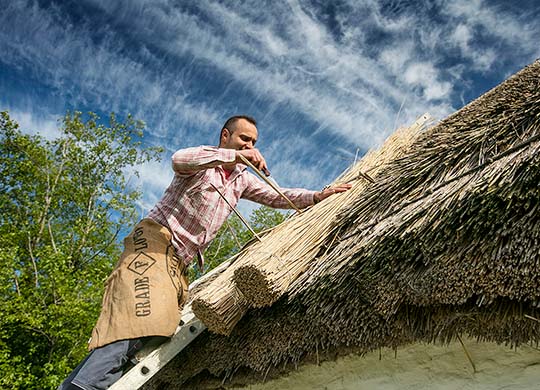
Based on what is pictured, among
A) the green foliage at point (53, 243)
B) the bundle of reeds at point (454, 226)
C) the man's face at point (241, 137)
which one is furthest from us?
the green foliage at point (53, 243)

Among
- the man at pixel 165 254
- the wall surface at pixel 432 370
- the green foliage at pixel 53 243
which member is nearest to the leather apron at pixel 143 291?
the man at pixel 165 254

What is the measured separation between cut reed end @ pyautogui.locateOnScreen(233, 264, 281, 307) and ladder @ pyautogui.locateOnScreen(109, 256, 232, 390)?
522mm

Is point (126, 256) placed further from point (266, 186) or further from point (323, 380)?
point (323, 380)

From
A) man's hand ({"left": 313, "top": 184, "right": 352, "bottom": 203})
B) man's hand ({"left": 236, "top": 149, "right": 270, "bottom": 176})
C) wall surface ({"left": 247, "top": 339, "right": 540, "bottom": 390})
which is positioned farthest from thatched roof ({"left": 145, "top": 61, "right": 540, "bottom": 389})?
man's hand ({"left": 236, "top": 149, "right": 270, "bottom": 176})

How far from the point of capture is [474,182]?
76.6 inches

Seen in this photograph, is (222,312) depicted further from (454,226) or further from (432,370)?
(454,226)

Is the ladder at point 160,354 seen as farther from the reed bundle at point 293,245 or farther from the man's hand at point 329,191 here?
the man's hand at point 329,191

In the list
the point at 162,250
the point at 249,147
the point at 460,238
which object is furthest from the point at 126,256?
the point at 460,238

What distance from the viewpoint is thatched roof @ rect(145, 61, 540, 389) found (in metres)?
1.77

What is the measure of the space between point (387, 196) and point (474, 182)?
0.67 meters

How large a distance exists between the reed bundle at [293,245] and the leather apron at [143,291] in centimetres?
40

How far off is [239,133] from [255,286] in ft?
3.49

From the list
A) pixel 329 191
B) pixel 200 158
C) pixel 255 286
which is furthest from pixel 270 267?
pixel 329 191

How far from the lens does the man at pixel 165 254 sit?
251cm
